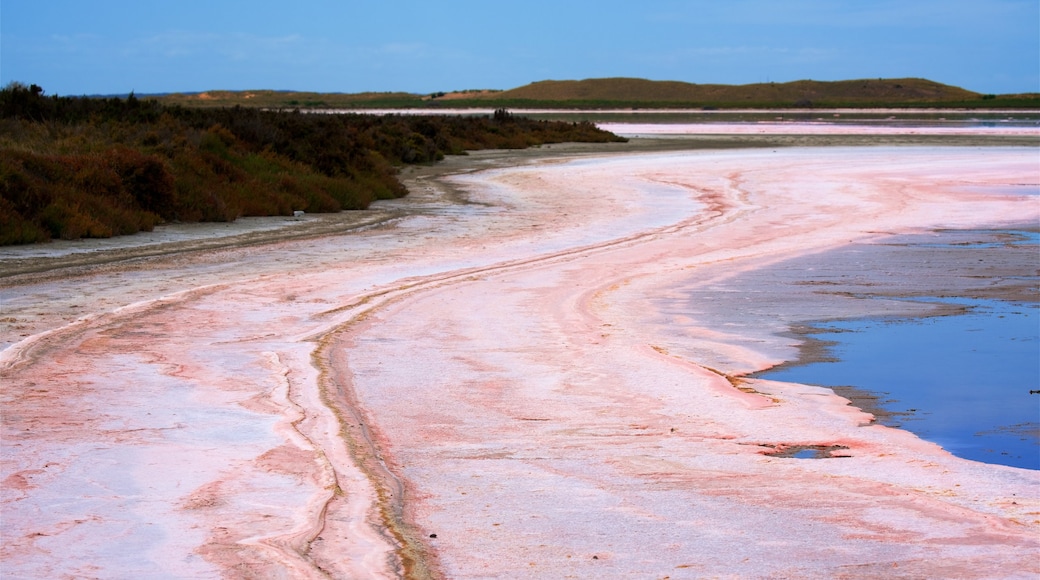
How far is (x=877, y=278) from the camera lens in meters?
13.0

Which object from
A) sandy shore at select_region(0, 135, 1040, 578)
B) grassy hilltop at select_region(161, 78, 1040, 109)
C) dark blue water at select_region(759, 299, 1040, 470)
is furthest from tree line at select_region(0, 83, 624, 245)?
grassy hilltop at select_region(161, 78, 1040, 109)

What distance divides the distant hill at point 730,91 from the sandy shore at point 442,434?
15409 cm

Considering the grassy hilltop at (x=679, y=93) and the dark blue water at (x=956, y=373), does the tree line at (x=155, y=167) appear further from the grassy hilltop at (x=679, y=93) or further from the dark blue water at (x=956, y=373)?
the grassy hilltop at (x=679, y=93)

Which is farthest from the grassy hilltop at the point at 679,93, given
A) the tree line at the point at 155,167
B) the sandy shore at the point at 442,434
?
the sandy shore at the point at 442,434

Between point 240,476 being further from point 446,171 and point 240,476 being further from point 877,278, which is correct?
point 446,171

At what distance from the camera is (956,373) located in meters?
8.52

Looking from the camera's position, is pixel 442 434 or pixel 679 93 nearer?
pixel 442 434

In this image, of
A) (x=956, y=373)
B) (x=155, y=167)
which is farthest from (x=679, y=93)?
(x=956, y=373)

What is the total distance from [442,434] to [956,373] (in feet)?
12.6

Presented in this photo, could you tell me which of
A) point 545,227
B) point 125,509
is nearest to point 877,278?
point 545,227

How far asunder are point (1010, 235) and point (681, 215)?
5.12 meters

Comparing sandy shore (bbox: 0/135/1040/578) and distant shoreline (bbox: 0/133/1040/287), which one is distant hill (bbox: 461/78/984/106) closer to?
distant shoreline (bbox: 0/133/1040/287)

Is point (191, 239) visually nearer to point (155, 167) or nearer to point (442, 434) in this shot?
point (155, 167)

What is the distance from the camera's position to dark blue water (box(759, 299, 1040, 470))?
684 cm
